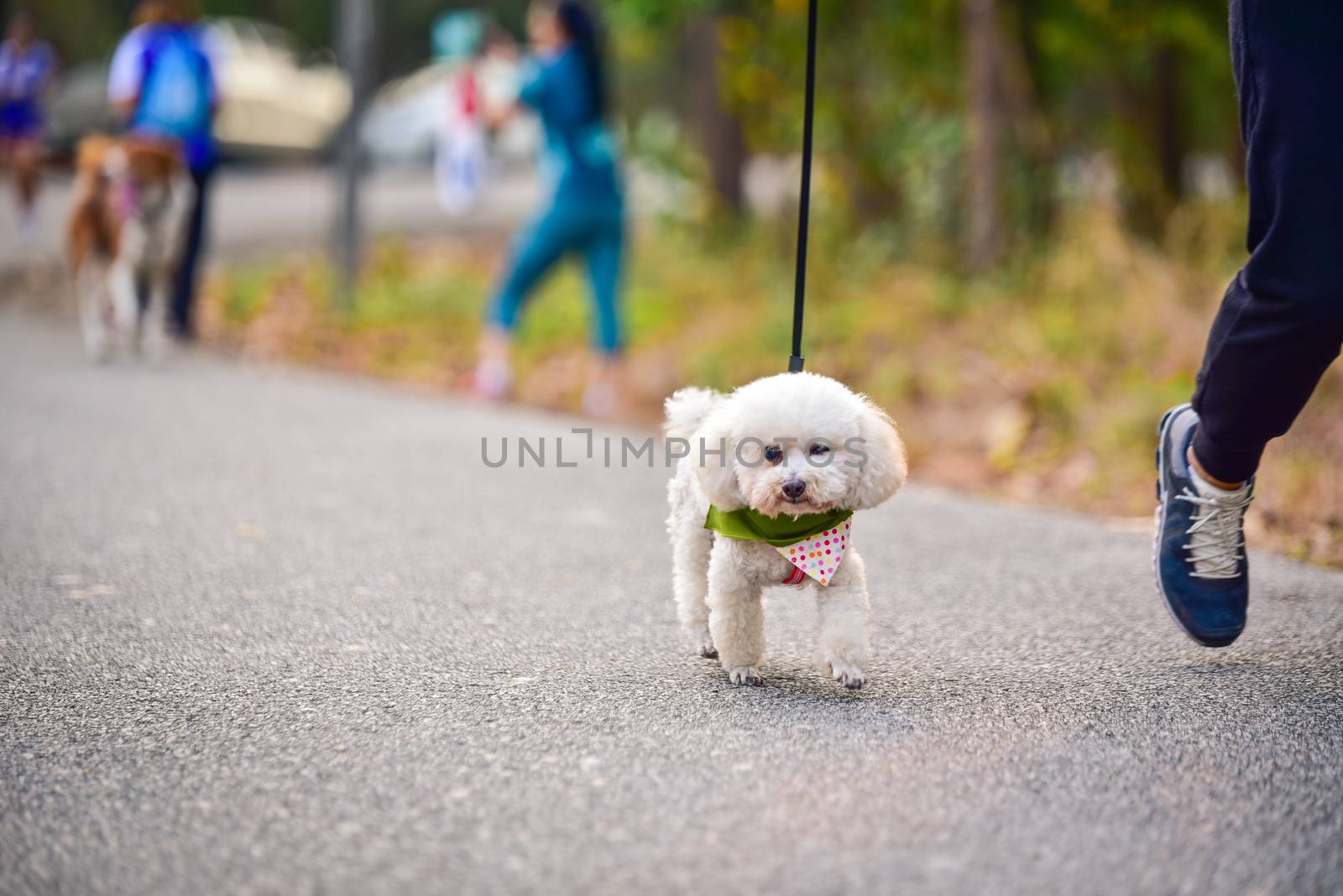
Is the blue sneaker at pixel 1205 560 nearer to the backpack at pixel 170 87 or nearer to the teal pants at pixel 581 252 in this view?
the teal pants at pixel 581 252

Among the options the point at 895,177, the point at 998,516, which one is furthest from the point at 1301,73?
the point at 895,177

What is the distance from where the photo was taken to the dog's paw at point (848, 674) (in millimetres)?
3189

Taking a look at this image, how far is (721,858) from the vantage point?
7.76ft

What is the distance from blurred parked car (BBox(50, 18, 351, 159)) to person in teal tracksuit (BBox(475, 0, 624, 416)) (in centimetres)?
1807

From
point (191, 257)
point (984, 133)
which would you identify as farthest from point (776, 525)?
point (191, 257)

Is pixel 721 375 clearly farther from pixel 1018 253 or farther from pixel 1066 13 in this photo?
pixel 1066 13

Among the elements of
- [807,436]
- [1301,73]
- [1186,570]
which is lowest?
[1186,570]

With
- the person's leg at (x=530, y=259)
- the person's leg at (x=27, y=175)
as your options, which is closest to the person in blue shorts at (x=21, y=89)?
the person's leg at (x=27, y=175)

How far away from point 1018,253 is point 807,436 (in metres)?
6.64

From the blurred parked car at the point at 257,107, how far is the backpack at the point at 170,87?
602 inches

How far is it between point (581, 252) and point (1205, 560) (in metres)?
5.24

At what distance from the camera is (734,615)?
3.26 m

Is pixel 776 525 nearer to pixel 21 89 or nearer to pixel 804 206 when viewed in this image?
pixel 804 206

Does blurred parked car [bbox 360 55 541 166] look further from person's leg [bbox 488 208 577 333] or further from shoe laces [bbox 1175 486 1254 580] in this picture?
shoe laces [bbox 1175 486 1254 580]
